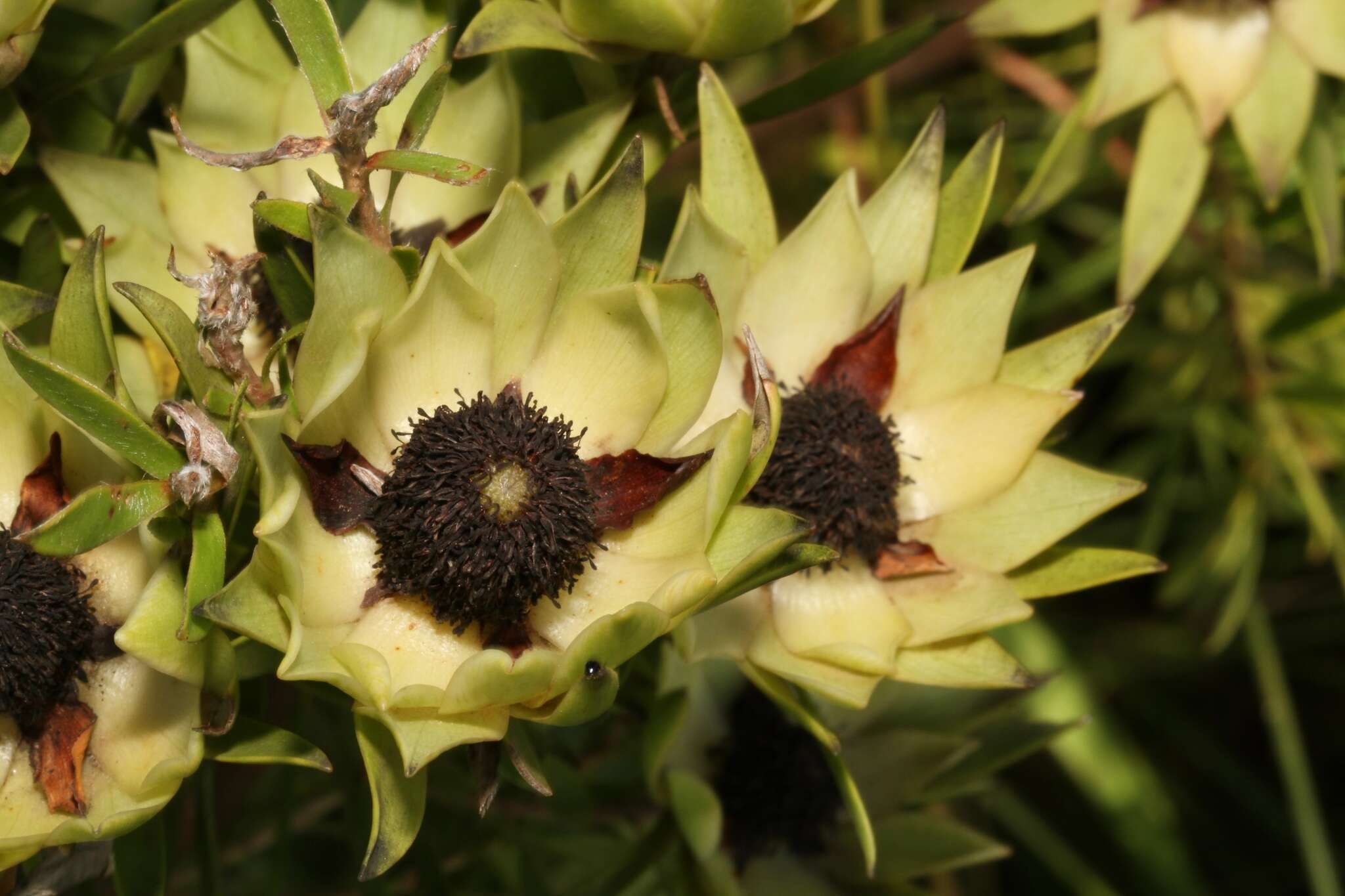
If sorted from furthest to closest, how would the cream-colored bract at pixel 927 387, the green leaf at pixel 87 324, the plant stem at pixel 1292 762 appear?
the plant stem at pixel 1292 762 → the cream-colored bract at pixel 927 387 → the green leaf at pixel 87 324

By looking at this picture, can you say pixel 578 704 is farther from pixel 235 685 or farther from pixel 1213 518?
pixel 1213 518

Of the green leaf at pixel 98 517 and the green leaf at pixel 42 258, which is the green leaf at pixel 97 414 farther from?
the green leaf at pixel 42 258

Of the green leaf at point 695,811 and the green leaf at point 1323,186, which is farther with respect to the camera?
the green leaf at point 1323,186

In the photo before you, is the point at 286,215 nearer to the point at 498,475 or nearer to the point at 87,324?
the point at 87,324

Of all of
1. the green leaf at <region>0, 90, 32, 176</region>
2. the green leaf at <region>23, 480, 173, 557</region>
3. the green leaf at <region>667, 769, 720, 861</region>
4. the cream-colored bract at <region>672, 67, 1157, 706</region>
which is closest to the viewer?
the green leaf at <region>23, 480, 173, 557</region>

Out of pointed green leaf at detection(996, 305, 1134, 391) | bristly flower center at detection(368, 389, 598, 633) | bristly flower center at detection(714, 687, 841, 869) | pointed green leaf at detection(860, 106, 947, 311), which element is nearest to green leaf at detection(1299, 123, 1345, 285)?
pointed green leaf at detection(996, 305, 1134, 391)

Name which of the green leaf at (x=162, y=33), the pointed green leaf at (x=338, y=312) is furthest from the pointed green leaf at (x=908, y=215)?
the green leaf at (x=162, y=33)

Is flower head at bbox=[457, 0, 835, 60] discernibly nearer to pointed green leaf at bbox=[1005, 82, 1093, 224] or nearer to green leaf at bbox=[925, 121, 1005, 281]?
green leaf at bbox=[925, 121, 1005, 281]
